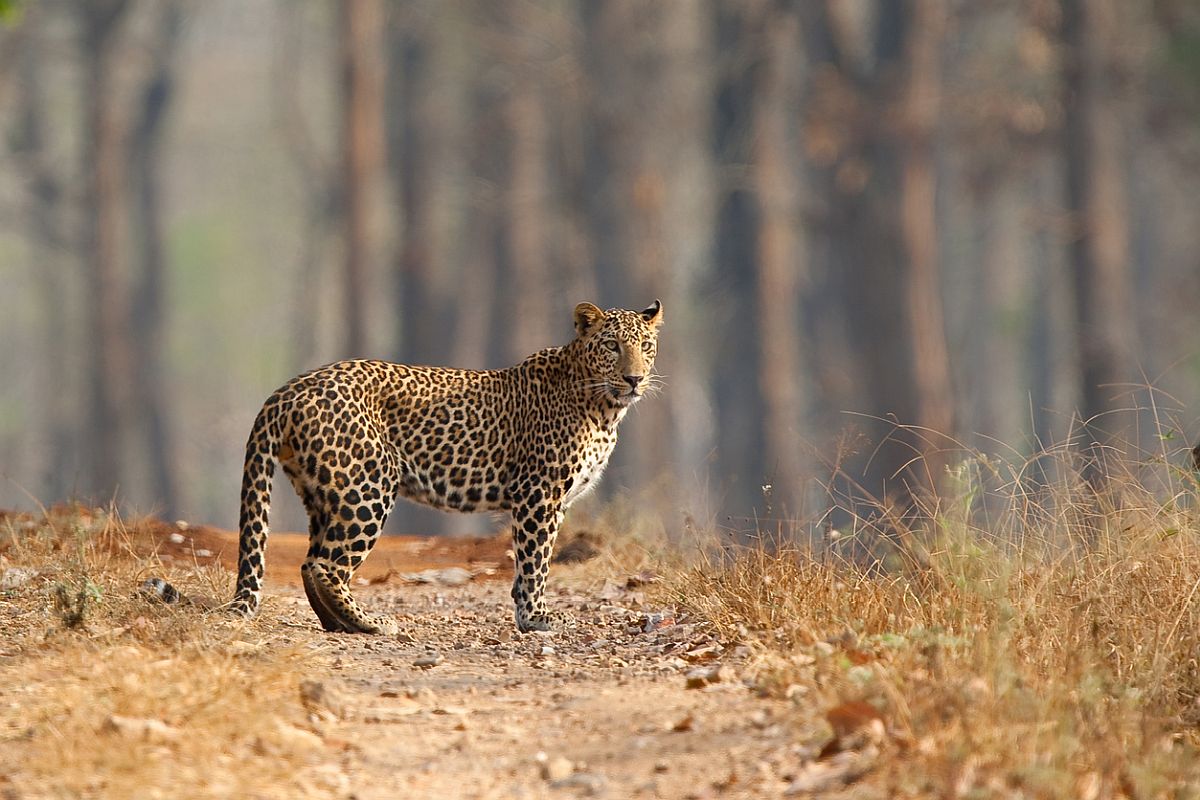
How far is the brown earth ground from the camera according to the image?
6.08 meters

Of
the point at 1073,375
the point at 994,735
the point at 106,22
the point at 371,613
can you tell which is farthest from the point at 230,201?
the point at 994,735

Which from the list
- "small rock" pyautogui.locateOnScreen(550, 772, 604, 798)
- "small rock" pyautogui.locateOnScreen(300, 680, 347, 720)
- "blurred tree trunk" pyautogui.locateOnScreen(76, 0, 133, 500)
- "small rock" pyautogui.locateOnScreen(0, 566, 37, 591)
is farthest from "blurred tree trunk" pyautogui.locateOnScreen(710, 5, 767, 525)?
"small rock" pyautogui.locateOnScreen(550, 772, 604, 798)

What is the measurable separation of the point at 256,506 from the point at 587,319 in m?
2.08

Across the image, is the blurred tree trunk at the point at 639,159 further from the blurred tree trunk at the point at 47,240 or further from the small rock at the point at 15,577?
the small rock at the point at 15,577

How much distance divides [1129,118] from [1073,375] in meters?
11.7

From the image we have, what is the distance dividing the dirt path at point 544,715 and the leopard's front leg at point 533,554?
0.43 feet

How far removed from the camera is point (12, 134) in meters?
42.0

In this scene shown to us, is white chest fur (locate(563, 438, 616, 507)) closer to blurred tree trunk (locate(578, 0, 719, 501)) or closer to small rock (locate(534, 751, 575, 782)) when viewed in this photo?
small rock (locate(534, 751, 575, 782))

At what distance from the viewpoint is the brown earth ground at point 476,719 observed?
6.08 metres

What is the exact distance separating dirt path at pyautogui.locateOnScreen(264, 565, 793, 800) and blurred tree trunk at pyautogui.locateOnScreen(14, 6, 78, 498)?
2619 cm

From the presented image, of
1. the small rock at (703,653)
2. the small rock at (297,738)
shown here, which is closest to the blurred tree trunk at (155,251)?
the small rock at (703,653)

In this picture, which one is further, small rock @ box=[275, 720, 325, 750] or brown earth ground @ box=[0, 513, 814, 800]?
small rock @ box=[275, 720, 325, 750]

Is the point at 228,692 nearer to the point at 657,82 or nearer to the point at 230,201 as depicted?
the point at 657,82

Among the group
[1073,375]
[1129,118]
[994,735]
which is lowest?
[1073,375]
